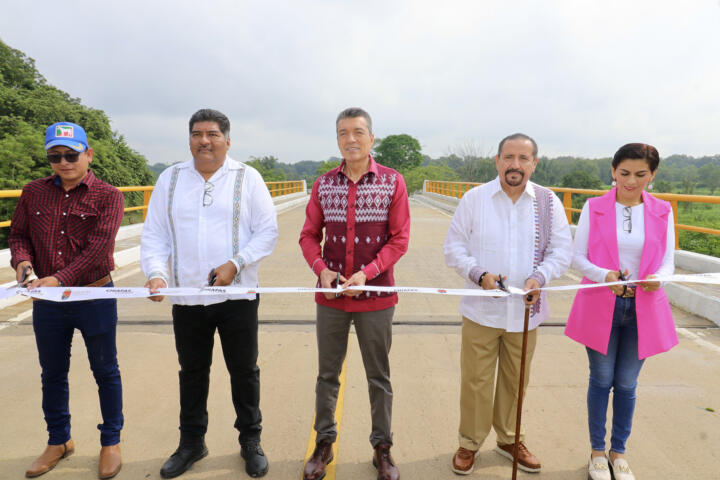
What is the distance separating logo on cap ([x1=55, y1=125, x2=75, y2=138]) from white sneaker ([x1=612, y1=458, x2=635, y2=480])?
3.56 meters

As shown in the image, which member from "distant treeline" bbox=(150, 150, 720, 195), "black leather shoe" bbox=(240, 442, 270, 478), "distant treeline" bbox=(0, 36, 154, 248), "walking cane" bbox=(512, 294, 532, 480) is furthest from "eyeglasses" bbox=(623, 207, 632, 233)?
"distant treeline" bbox=(150, 150, 720, 195)

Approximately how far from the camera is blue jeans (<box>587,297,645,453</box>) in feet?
8.48

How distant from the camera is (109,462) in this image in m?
2.71

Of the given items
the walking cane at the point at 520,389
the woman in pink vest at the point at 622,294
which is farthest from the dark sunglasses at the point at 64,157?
the woman in pink vest at the point at 622,294

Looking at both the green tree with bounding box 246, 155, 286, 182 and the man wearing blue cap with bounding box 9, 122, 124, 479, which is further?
the green tree with bounding box 246, 155, 286, 182

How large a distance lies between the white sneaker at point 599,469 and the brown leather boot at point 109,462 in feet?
8.86

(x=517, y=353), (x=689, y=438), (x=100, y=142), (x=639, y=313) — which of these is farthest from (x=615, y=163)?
(x=100, y=142)

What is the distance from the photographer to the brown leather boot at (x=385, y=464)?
2637 millimetres

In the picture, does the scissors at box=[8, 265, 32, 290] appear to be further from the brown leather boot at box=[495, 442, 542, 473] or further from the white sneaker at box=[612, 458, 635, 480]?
the white sneaker at box=[612, 458, 635, 480]

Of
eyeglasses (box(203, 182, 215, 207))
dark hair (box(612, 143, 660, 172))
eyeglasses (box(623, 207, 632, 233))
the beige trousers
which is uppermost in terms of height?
dark hair (box(612, 143, 660, 172))

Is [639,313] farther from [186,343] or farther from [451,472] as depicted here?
[186,343]

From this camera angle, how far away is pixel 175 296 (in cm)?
257

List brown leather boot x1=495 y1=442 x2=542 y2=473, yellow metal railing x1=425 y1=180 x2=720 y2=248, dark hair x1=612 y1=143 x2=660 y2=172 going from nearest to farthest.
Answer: dark hair x1=612 y1=143 x2=660 y2=172, brown leather boot x1=495 y1=442 x2=542 y2=473, yellow metal railing x1=425 y1=180 x2=720 y2=248

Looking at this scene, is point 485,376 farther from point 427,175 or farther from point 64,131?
point 427,175
